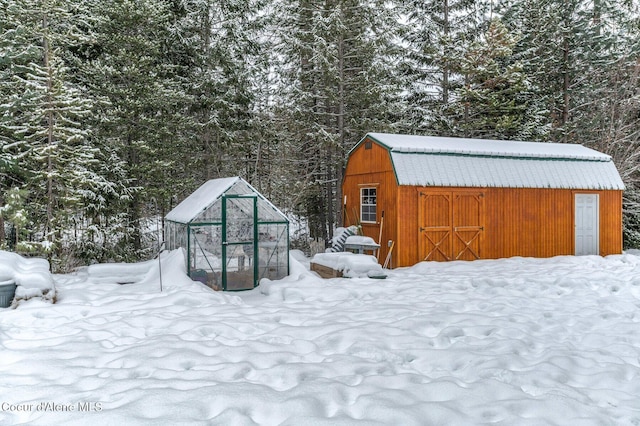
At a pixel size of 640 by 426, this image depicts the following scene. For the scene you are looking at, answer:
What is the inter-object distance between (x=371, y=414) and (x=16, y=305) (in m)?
6.04

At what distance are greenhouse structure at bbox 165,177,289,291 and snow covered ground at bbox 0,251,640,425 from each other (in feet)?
Result: 1.68

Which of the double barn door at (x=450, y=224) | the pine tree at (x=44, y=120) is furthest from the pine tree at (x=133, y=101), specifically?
the double barn door at (x=450, y=224)

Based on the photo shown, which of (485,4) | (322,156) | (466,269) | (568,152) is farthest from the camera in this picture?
(485,4)

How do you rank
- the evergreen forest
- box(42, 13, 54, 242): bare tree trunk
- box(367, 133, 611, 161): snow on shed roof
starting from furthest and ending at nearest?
box(367, 133, 611, 161): snow on shed roof < the evergreen forest < box(42, 13, 54, 242): bare tree trunk

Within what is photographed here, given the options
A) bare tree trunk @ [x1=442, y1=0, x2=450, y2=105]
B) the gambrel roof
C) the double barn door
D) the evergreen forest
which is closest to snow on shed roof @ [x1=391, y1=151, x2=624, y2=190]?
the gambrel roof

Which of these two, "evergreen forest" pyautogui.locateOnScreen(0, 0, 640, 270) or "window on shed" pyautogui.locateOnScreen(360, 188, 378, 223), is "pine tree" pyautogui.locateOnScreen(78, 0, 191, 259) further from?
"window on shed" pyautogui.locateOnScreen(360, 188, 378, 223)

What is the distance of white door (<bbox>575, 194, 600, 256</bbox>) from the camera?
1375 cm

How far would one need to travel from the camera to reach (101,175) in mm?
12875

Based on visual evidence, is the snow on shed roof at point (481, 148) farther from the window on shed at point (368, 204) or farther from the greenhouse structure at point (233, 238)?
the greenhouse structure at point (233, 238)

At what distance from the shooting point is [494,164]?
42.2 ft

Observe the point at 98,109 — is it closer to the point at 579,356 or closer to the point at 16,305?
the point at 16,305

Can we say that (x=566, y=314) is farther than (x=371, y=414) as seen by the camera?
Yes

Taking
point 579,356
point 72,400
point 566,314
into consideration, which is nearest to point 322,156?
point 566,314

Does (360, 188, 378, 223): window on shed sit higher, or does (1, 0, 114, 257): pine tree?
(1, 0, 114, 257): pine tree
